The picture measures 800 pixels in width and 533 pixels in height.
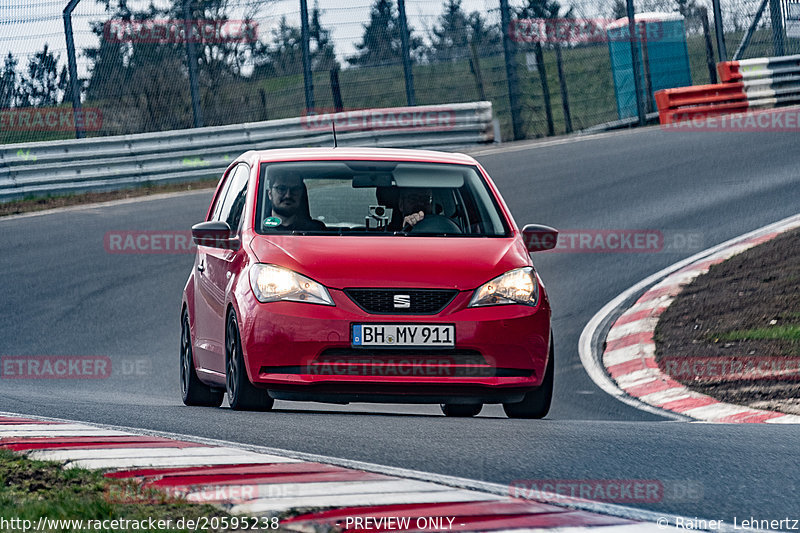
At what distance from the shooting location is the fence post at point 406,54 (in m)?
21.1

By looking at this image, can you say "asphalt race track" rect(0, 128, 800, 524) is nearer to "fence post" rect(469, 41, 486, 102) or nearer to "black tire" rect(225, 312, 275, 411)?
"black tire" rect(225, 312, 275, 411)

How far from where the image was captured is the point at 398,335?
263 inches

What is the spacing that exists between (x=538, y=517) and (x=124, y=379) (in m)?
7.36

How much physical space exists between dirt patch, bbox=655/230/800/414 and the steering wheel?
2693 millimetres

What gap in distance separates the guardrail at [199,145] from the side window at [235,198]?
10.7 meters

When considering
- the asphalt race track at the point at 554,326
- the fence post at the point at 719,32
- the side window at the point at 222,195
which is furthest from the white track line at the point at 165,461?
the fence post at the point at 719,32

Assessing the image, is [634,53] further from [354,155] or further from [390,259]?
[390,259]

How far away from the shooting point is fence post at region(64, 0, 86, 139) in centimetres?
1881

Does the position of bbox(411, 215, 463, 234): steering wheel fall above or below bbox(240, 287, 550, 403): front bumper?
above

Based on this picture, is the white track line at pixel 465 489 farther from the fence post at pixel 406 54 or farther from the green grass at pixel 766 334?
the fence post at pixel 406 54

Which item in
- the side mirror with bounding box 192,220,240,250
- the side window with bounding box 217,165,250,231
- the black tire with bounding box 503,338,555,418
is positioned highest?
the side window with bounding box 217,165,250,231

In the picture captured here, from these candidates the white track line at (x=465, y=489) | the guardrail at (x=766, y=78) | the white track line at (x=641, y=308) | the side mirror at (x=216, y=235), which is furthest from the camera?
the guardrail at (x=766, y=78)

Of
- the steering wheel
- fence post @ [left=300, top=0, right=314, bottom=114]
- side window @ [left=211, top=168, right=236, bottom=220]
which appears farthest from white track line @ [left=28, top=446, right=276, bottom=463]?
fence post @ [left=300, top=0, right=314, bottom=114]

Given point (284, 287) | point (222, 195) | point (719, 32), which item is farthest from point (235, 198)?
point (719, 32)
